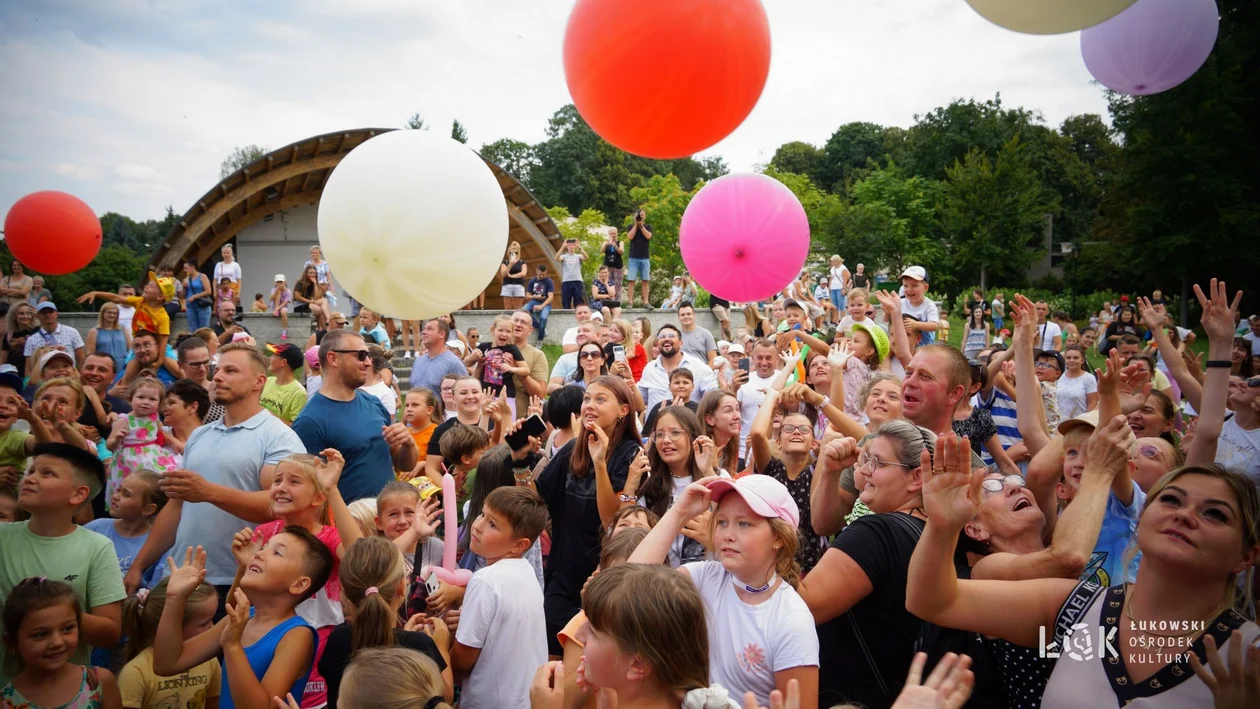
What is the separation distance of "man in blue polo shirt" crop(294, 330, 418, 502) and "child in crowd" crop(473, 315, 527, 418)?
181 centimetres

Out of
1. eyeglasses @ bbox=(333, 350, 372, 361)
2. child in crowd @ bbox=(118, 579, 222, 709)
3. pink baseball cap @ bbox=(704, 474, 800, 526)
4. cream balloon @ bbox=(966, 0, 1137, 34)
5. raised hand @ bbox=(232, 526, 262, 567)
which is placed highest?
cream balloon @ bbox=(966, 0, 1137, 34)

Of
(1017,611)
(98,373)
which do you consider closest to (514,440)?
(1017,611)

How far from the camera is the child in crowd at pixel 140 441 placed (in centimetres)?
430

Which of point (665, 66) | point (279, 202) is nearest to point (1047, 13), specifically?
point (665, 66)

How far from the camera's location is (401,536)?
3.50 metres

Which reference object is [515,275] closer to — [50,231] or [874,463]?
[50,231]

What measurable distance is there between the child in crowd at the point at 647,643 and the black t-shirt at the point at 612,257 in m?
13.1

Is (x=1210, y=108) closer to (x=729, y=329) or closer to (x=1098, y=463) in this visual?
(x=729, y=329)

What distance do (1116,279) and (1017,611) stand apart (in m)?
Answer: 37.8

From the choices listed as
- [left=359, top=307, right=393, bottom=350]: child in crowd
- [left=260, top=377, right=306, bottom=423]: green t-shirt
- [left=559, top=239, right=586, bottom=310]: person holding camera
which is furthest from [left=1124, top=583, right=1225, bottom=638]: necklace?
[left=559, top=239, right=586, bottom=310]: person holding camera

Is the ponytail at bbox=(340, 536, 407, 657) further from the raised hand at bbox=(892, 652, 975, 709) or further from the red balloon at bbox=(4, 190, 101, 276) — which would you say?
the red balloon at bbox=(4, 190, 101, 276)

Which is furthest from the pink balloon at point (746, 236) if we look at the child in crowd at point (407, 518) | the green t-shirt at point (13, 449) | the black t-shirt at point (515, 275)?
the black t-shirt at point (515, 275)

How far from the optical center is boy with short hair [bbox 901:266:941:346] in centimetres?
716

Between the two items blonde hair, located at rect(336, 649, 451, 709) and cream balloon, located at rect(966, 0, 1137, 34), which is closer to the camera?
blonde hair, located at rect(336, 649, 451, 709)
